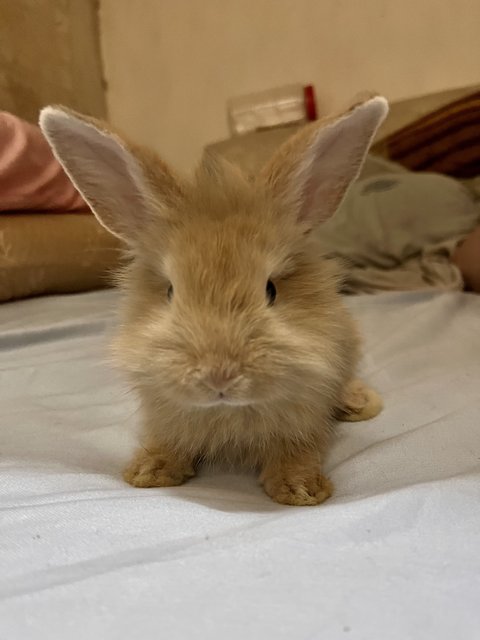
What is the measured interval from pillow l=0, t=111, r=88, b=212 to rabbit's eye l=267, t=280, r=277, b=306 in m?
1.11

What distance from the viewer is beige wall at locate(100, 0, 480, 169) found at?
213cm

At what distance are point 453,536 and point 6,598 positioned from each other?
0.40m

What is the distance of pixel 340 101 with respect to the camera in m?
2.34

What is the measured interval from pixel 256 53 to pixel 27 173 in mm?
1250

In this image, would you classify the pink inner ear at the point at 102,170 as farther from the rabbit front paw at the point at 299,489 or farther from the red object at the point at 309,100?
the red object at the point at 309,100

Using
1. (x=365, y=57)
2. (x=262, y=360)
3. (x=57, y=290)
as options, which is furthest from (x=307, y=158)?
(x=365, y=57)

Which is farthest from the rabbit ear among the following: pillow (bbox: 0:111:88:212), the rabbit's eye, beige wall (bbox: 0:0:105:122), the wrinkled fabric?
beige wall (bbox: 0:0:105:122)

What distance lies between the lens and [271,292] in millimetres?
730

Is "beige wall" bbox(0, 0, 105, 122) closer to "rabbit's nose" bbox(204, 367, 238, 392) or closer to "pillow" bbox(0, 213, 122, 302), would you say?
"pillow" bbox(0, 213, 122, 302)

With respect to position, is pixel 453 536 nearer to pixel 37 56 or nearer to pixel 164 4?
pixel 37 56

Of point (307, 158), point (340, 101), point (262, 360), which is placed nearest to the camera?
point (262, 360)

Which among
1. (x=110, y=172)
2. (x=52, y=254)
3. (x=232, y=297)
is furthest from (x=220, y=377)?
(x=52, y=254)

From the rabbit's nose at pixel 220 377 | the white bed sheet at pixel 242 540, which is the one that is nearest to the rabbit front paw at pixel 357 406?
the white bed sheet at pixel 242 540

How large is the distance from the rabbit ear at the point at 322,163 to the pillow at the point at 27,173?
1.04m
